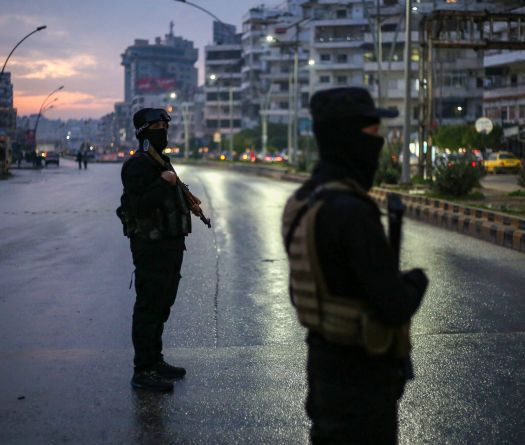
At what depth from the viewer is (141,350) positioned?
241 inches

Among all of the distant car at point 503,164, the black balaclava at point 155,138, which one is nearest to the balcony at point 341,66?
the distant car at point 503,164

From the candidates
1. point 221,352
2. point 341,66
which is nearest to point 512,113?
point 341,66

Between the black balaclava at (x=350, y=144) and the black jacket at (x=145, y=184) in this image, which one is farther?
the black jacket at (x=145, y=184)

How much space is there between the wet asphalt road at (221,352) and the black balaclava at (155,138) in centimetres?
157

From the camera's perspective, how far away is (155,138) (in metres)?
6.17

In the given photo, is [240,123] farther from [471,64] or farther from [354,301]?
[354,301]

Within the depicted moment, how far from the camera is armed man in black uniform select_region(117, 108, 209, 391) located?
6.03 metres

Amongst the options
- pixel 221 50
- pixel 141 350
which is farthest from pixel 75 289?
pixel 221 50

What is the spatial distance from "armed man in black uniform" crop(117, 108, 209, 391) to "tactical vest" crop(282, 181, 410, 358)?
3050 millimetres

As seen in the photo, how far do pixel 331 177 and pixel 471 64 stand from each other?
3700 inches

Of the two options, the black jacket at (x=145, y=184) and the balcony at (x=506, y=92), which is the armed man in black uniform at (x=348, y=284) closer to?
the black jacket at (x=145, y=184)

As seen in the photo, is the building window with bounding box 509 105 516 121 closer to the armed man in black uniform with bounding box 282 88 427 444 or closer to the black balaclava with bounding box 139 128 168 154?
the black balaclava with bounding box 139 128 168 154

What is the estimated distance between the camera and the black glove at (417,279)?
3.04 meters

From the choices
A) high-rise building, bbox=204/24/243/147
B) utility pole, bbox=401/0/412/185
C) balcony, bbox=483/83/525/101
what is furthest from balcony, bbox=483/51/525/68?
high-rise building, bbox=204/24/243/147
